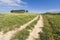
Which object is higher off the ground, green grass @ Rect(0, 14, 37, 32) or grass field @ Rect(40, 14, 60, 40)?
green grass @ Rect(0, 14, 37, 32)

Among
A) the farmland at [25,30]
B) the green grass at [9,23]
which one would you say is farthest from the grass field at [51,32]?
the green grass at [9,23]

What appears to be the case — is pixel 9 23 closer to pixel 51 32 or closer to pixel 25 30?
pixel 25 30

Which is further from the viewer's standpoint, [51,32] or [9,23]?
[9,23]

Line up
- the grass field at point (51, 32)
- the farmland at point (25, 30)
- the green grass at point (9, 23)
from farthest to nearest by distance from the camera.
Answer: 1. the green grass at point (9, 23)
2. the farmland at point (25, 30)
3. the grass field at point (51, 32)

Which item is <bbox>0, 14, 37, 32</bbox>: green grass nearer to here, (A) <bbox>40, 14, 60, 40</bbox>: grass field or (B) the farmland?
(B) the farmland

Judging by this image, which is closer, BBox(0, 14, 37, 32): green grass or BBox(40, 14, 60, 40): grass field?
BBox(40, 14, 60, 40): grass field

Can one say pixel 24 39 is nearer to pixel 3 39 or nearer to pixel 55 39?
pixel 3 39

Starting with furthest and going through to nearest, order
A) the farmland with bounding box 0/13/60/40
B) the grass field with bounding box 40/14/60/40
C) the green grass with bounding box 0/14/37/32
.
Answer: the green grass with bounding box 0/14/37/32 < the farmland with bounding box 0/13/60/40 < the grass field with bounding box 40/14/60/40

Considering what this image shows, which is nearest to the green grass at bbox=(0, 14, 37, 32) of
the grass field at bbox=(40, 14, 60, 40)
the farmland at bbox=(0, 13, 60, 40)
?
the farmland at bbox=(0, 13, 60, 40)

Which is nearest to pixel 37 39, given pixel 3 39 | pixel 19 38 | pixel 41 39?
pixel 41 39

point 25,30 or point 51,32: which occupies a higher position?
point 25,30

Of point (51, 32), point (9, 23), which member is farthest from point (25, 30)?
point (9, 23)

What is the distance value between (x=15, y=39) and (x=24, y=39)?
111 centimetres

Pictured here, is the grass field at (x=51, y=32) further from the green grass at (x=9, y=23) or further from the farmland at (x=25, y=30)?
the green grass at (x=9, y=23)
